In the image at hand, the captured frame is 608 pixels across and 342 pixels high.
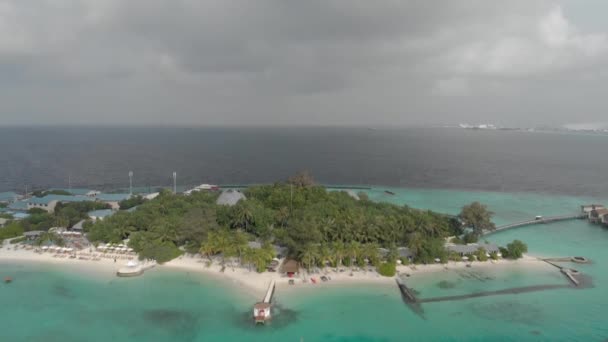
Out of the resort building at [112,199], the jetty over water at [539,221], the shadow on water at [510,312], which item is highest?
the resort building at [112,199]

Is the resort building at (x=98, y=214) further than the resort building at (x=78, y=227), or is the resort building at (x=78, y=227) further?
the resort building at (x=98, y=214)

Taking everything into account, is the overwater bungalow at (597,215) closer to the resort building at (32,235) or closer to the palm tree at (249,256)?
the palm tree at (249,256)

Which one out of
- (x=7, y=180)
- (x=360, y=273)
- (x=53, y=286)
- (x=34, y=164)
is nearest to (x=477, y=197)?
(x=360, y=273)

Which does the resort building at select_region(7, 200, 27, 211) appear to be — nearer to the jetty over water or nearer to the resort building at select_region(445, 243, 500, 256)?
the resort building at select_region(445, 243, 500, 256)

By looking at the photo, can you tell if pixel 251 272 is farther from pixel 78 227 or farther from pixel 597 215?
pixel 597 215

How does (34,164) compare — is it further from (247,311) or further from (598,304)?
(598,304)

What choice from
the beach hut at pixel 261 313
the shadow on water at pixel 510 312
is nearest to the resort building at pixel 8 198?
the beach hut at pixel 261 313
